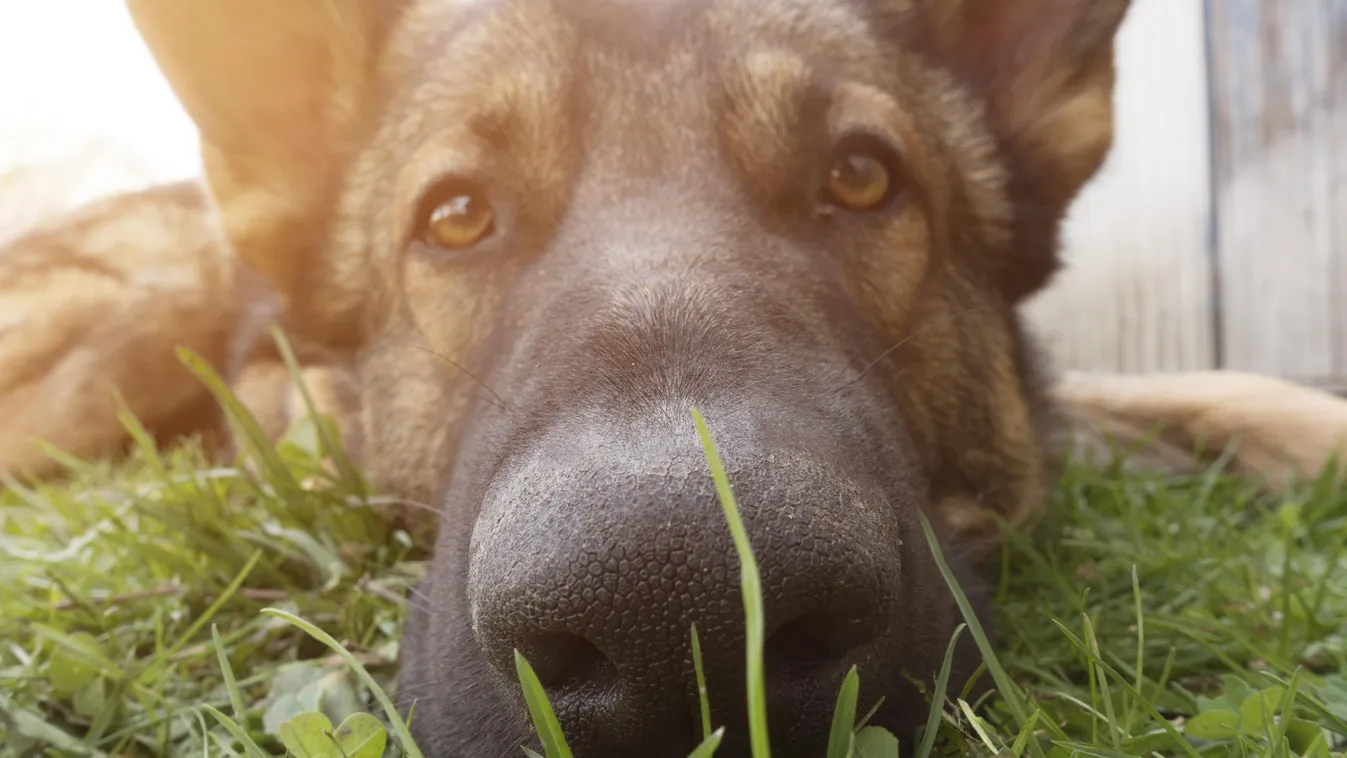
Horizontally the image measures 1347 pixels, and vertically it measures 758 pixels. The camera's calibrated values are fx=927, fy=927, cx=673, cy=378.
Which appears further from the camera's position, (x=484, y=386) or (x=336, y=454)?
(x=336, y=454)

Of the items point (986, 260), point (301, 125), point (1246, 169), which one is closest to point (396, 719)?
point (986, 260)

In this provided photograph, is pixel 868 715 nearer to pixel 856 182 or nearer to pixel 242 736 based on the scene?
pixel 242 736

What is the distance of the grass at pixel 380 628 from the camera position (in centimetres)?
101

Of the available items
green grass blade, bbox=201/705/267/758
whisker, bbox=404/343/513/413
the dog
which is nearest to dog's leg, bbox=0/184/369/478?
the dog

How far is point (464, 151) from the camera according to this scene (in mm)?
1788

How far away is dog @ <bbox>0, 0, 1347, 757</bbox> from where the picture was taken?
33.7 inches

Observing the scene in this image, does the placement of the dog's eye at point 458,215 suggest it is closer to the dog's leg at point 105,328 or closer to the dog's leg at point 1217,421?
the dog's leg at point 1217,421

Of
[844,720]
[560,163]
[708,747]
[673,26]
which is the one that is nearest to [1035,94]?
[673,26]

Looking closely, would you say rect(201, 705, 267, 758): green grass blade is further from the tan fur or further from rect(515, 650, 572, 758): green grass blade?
the tan fur

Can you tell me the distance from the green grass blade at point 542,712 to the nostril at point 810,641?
0.65 feet

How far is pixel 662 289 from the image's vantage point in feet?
4.19

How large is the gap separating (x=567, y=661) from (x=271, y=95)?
1875 mm

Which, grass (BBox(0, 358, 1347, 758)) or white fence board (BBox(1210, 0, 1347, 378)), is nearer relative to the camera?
grass (BBox(0, 358, 1347, 758))

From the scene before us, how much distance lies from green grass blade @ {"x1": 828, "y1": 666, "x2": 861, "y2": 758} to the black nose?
35 mm
